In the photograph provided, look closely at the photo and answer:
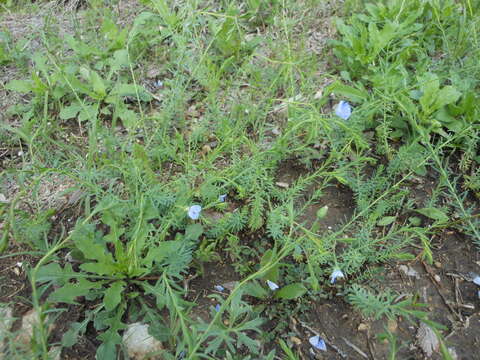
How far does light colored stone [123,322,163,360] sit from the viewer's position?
5.25ft

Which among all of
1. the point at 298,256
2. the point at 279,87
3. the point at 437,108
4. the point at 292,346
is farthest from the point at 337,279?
the point at 279,87

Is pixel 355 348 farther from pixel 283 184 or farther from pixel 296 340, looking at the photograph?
pixel 283 184

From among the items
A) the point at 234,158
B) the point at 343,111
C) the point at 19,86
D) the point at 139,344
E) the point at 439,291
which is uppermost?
the point at 19,86

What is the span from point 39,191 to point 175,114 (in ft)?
2.74

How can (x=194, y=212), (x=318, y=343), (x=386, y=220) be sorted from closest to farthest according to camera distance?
(x=318, y=343)
(x=194, y=212)
(x=386, y=220)

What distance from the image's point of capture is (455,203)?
2.00m

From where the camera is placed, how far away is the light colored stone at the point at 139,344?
1.60 meters

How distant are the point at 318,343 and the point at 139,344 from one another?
2.32 feet

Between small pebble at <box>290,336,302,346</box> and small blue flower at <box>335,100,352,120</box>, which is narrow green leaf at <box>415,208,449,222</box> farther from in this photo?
small pebble at <box>290,336,302,346</box>

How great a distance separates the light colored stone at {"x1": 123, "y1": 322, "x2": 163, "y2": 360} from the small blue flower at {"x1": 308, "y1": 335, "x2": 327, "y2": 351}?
60cm

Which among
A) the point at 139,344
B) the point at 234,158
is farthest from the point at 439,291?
the point at 139,344

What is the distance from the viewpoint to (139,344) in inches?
63.3

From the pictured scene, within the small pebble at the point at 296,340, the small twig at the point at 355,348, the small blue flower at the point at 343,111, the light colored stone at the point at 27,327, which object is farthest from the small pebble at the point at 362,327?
the light colored stone at the point at 27,327

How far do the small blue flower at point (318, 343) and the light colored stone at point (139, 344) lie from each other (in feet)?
1.97
